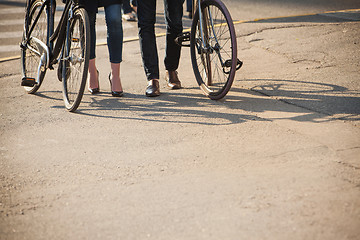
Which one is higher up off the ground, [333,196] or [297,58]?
[297,58]

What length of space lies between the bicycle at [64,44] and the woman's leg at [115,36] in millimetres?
299

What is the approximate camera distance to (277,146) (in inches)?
132

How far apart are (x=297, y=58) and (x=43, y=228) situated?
3.71 m

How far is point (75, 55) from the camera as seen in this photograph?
430cm

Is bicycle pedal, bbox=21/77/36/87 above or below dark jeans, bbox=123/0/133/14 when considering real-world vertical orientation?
below

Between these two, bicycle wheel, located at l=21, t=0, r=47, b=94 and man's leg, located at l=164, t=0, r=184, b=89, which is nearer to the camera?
man's leg, located at l=164, t=0, r=184, b=89

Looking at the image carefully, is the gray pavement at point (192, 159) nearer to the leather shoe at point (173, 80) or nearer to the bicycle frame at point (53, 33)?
the leather shoe at point (173, 80)

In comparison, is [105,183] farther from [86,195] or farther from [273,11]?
[273,11]

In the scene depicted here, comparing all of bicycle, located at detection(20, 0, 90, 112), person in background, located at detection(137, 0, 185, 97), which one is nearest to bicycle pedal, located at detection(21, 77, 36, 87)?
bicycle, located at detection(20, 0, 90, 112)

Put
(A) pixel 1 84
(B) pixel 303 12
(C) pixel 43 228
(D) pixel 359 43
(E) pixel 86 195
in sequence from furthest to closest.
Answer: (B) pixel 303 12
(D) pixel 359 43
(A) pixel 1 84
(E) pixel 86 195
(C) pixel 43 228

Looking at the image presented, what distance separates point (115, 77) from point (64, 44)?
57 cm

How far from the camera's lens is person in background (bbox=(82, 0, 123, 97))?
4398 millimetres

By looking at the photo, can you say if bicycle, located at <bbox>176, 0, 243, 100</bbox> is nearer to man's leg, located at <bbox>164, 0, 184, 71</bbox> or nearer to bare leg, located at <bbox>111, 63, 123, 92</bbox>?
man's leg, located at <bbox>164, 0, 184, 71</bbox>

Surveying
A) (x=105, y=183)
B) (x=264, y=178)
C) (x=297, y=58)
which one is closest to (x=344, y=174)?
(x=264, y=178)
